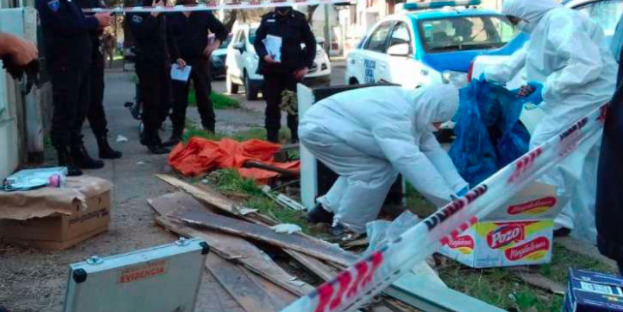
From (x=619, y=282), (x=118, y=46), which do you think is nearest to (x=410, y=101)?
(x=619, y=282)

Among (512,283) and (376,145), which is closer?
(512,283)

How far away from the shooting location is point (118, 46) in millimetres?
49844

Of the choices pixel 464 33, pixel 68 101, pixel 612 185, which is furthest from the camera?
pixel 464 33

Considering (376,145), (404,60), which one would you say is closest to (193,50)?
(404,60)

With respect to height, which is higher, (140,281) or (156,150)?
(140,281)

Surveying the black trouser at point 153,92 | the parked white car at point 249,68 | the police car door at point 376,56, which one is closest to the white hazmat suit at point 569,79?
the black trouser at point 153,92

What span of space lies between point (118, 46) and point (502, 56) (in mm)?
45490

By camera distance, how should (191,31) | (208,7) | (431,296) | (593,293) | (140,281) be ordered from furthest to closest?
(191,31) < (208,7) < (431,296) < (593,293) < (140,281)

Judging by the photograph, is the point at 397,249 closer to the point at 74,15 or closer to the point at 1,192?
the point at 1,192

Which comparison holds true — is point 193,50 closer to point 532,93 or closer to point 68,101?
point 68,101

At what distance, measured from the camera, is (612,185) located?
2199mm

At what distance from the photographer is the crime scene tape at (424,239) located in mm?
2410

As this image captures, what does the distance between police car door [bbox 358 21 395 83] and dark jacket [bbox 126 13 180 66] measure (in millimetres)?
3357

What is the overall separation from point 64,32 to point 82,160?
132 centimetres
